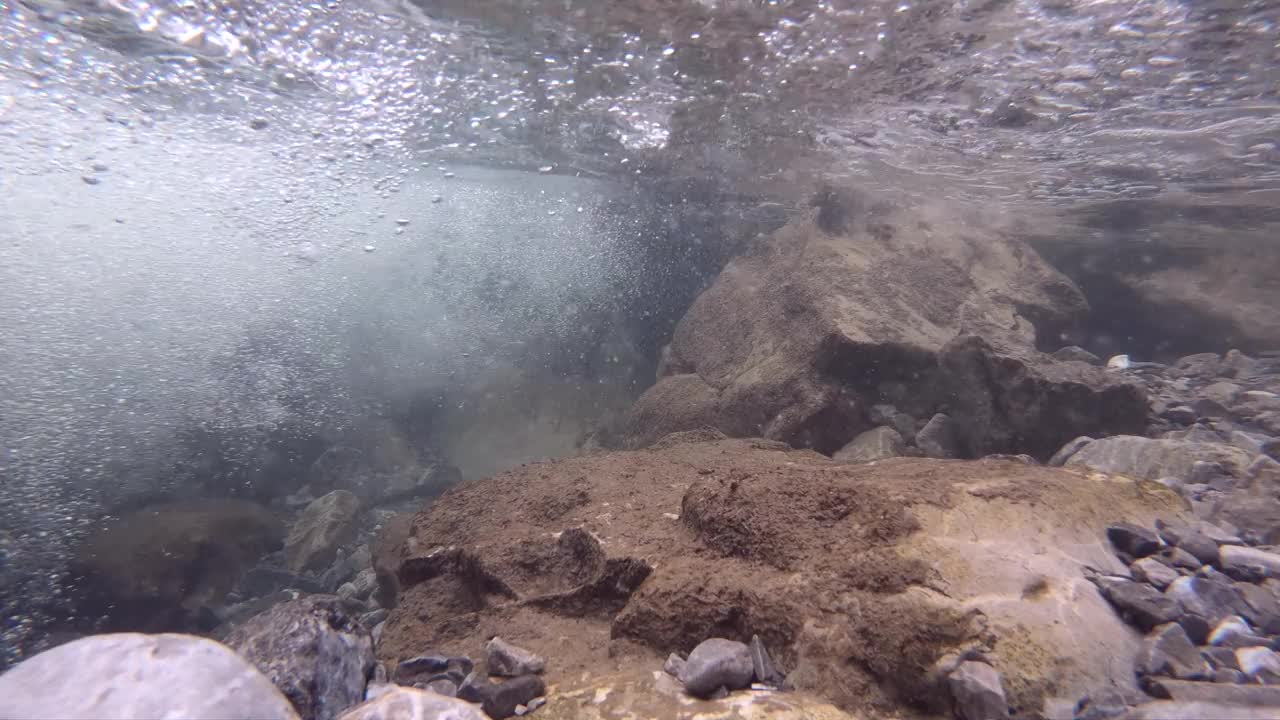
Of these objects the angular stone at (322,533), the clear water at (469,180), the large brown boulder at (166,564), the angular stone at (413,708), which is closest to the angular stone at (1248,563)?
the angular stone at (413,708)

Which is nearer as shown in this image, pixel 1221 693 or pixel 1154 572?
pixel 1221 693

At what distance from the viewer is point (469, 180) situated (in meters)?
17.3

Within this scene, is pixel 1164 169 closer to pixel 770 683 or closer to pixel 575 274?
pixel 770 683

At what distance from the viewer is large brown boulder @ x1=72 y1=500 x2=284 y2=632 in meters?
9.59

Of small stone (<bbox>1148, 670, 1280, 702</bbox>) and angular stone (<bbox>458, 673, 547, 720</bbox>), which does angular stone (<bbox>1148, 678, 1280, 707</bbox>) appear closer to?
small stone (<bbox>1148, 670, 1280, 702</bbox>)

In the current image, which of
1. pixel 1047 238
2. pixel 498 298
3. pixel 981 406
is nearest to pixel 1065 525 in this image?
pixel 981 406

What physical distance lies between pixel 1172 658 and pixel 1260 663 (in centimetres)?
27

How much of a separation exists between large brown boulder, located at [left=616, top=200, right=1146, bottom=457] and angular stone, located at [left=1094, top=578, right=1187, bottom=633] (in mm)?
4402

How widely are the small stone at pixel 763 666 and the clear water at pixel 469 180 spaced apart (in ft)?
24.8

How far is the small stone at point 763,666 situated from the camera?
7.64ft

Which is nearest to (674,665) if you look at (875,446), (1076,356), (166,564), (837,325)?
(875,446)

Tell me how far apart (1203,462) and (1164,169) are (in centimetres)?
976

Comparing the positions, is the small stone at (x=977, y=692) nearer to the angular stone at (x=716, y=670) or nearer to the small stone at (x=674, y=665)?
the angular stone at (x=716, y=670)

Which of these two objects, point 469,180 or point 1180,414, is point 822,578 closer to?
point 1180,414
